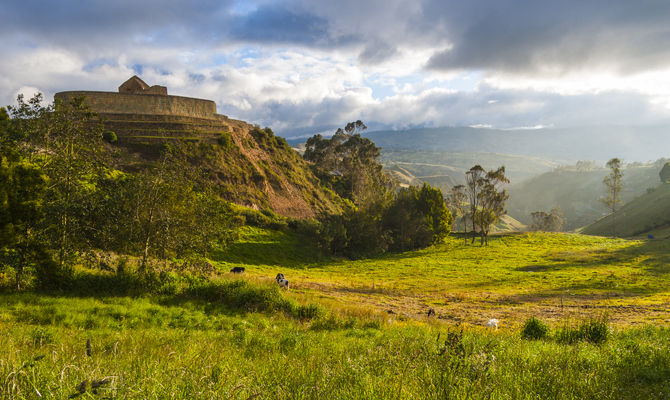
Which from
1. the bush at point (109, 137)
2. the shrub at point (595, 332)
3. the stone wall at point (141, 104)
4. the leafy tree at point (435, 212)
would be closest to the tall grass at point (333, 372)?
the shrub at point (595, 332)

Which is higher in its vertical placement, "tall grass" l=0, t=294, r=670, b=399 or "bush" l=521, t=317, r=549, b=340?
"tall grass" l=0, t=294, r=670, b=399

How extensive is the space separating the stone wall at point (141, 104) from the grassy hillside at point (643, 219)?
128 metres

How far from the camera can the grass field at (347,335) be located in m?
3.59

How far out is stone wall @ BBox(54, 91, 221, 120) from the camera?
61.1 meters

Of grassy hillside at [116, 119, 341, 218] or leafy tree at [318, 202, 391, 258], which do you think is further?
leafy tree at [318, 202, 391, 258]

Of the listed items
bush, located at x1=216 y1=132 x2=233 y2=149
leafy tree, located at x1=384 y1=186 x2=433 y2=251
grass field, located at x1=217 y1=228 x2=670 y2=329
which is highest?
bush, located at x1=216 y1=132 x2=233 y2=149

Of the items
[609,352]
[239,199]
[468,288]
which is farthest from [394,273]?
[609,352]

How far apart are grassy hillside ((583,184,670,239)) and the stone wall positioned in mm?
128242

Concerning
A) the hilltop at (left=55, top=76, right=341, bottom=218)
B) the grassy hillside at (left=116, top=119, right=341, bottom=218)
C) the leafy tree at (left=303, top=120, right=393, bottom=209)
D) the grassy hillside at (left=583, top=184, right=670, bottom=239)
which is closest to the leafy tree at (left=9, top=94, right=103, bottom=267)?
the grassy hillside at (left=116, top=119, right=341, bottom=218)

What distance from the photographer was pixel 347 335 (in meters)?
13.1

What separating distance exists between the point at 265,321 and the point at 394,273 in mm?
33901

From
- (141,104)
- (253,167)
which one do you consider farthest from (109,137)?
(253,167)

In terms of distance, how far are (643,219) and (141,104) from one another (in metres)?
157

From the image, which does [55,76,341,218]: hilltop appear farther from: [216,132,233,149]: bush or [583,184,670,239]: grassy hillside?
[583,184,670,239]: grassy hillside
